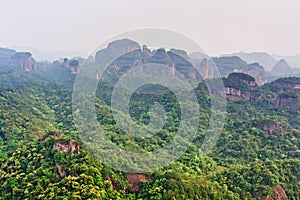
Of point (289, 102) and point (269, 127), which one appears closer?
point (269, 127)

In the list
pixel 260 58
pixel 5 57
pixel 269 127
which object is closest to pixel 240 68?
pixel 269 127

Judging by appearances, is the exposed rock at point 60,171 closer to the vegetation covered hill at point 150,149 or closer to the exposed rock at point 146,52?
the vegetation covered hill at point 150,149

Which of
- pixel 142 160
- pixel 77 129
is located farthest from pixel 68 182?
pixel 77 129

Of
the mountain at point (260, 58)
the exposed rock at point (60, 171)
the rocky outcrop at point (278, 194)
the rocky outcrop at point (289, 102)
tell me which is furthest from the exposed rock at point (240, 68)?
the exposed rock at point (60, 171)

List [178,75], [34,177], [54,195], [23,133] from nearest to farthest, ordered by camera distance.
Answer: [54,195] → [34,177] → [23,133] → [178,75]

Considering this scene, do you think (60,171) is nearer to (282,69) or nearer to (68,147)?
(68,147)

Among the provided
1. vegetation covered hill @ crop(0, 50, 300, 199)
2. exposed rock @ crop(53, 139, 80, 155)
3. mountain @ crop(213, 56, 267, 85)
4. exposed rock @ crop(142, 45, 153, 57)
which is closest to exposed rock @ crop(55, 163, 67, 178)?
vegetation covered hill @ crop(0, 50, 300, 199)

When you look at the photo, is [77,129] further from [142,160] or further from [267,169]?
[267,169]
